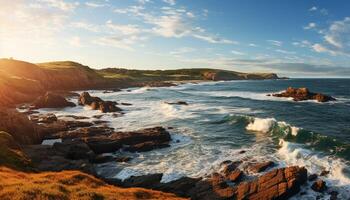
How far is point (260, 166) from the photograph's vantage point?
3281cm

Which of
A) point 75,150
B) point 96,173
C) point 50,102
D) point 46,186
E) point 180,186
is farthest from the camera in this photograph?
point 50,102

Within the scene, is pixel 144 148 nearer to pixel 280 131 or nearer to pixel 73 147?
pixel 73 147

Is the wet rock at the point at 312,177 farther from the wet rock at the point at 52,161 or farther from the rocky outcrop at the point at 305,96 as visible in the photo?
the rocky outcrop at the point at 305,96

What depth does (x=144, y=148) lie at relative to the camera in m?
41.5

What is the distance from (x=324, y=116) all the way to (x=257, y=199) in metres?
42.8

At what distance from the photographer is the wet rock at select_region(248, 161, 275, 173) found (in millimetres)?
32438

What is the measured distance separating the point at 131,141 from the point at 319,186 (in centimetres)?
2331

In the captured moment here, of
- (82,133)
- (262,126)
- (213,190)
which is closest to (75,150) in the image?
(82,133)

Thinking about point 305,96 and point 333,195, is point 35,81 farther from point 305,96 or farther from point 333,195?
point 333,195

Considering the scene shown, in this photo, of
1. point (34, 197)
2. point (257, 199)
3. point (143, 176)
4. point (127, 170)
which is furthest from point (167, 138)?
point (34, 197)

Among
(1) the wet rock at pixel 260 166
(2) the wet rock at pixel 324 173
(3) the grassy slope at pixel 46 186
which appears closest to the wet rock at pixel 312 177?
(2) the wet rock at pixel 324 173

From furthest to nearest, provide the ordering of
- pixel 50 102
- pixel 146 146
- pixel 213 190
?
pixel 50 102
pixel 146 146
pixel 213 190

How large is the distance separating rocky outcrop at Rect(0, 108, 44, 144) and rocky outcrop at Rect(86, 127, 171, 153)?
266 inches

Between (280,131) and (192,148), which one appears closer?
(192,148)
